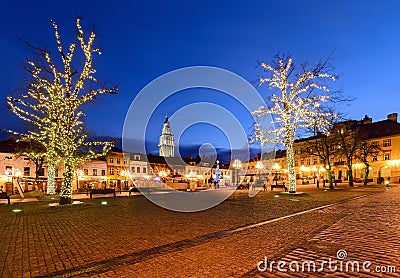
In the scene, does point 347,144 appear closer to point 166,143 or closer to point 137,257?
point 137,257

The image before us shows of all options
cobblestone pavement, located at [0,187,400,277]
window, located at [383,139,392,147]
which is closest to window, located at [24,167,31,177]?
cobblestone pavement, located at [0,187,400,277]

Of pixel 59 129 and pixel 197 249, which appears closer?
pixel 197 249

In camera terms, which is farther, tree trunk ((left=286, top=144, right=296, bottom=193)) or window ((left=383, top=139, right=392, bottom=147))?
window ((left=383, top=139, right=392, bottom=147))

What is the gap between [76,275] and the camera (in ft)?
16.3

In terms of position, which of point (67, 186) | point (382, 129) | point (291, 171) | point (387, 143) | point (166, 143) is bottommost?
point (67, 186)

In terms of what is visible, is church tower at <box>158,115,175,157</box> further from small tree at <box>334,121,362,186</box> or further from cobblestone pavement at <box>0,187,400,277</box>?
cobblestone pavement at <box>0,187,400,277</box>

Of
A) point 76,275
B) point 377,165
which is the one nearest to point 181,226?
point 76,275

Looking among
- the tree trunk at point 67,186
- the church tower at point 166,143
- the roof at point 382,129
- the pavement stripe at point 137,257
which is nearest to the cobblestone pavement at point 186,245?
the pavement stripe at point 137,257

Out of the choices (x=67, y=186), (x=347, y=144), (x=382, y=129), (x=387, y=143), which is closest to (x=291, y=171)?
(x=67, y=186)

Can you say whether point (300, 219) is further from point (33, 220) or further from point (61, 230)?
point (33, 220)

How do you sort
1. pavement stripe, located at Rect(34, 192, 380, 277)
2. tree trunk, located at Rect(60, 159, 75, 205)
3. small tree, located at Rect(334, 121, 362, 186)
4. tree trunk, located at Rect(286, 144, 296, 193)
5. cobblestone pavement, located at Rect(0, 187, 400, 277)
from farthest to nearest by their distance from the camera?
small tree, located at Rect(334, 121, 362, 186) → tree trunk, located at Rect(286, 144, 296, 193) → tree trunk, located at Rect(60, 159, 75, 205) → cobblestone pavement, located at Rect(0, 187, 400, 277) → pavement stripe, located at Rect(34, 192, 380, 277)

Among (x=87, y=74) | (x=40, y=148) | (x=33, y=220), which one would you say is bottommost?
(x=33, y=220)

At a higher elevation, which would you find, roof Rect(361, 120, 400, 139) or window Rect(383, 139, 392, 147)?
roof Rect(361, 120, 400, 139)

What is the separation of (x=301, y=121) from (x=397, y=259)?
1854 cm
